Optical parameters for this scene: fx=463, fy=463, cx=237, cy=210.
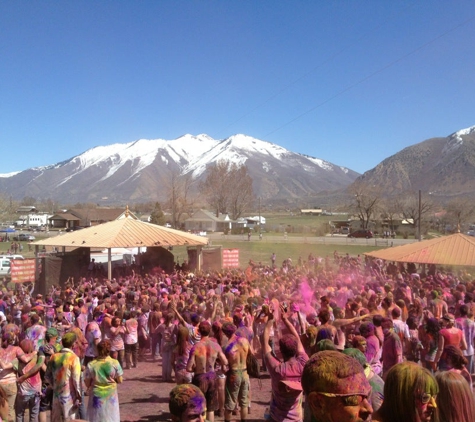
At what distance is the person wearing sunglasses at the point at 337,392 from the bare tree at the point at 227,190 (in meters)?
92.4

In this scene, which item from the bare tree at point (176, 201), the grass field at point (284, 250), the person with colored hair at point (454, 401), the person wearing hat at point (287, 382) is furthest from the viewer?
the bare tree at point (176, 201)

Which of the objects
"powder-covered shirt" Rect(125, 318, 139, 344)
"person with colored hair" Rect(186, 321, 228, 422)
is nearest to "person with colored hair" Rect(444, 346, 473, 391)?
"person with colored hair" Rect(186, 321, 228, 422)

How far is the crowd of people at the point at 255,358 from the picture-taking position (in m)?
2.72

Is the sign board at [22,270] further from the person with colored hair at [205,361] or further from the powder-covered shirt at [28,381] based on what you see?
→ the person with colored hair at [205,361]

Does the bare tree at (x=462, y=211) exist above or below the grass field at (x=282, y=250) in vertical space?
above

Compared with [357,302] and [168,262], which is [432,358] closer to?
[357,302]

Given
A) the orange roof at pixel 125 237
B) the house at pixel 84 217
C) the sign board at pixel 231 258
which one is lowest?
the sign board at pixel 231 258

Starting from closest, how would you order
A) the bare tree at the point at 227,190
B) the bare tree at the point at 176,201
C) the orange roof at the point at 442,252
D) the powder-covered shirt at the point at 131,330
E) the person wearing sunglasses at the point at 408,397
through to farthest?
1. the person wearing sunglasses at the point at 408,397
2. the powder-covered shirt at the point at 131,330
3. the orange roof at the point at 442,252
4. the bare tree at the point at 176,201
5. the bare tree at the point at 227,190

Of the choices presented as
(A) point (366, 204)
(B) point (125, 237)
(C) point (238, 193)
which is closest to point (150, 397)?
(B) point (125, 237)

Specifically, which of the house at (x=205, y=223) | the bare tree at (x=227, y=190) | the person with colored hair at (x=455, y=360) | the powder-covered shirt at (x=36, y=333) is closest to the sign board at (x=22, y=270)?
the powder-covered shirt at (x=36, y=333)

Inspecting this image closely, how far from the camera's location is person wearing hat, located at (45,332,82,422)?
5.88 m

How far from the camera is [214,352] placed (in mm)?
6312

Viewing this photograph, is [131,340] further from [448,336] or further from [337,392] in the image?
[337,392]

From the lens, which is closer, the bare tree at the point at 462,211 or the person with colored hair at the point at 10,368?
the person with colored hair at the point at 10,368
